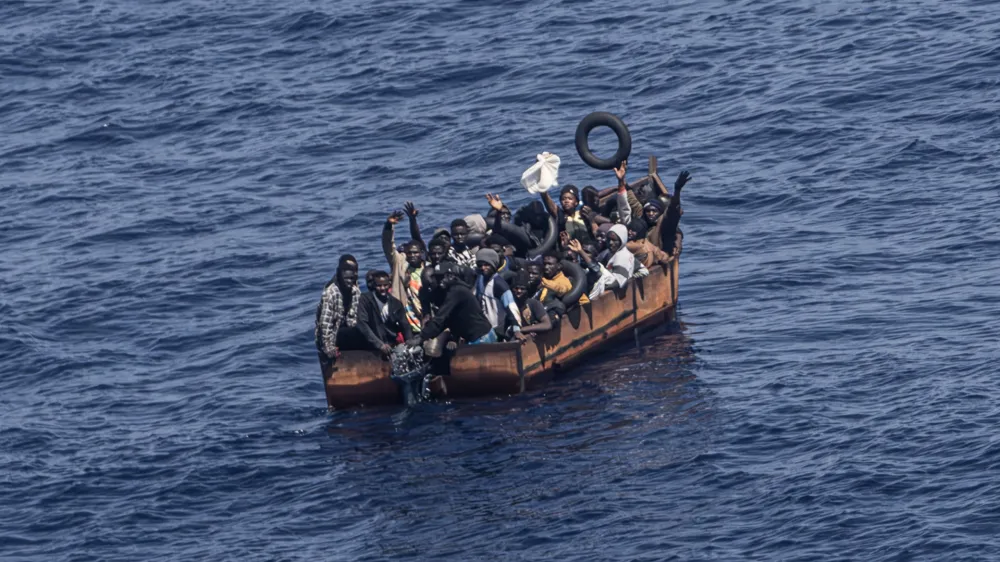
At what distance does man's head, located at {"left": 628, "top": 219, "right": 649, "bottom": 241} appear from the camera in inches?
1218

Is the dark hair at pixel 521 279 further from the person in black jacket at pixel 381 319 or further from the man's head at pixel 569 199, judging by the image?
the man's head at pixel 569 199

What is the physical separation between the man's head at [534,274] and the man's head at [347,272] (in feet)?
9.54

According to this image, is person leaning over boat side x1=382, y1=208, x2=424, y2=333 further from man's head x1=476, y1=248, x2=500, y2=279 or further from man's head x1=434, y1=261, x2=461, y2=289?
man's head x1=476, y1=248, x2=500, y2=279

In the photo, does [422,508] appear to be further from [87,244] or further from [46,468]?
[87,244]

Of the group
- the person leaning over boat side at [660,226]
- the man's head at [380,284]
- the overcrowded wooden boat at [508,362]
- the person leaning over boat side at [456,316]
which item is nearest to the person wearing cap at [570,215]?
the person leaning over boat side at [660,226]

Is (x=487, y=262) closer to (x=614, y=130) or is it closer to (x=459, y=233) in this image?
(x=459, y=233)

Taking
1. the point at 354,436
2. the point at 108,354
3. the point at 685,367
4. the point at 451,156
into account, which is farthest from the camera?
the point at 451,156

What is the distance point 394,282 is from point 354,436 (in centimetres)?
260

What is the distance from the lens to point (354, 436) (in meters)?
27.8

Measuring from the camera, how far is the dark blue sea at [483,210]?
2459 centimetres

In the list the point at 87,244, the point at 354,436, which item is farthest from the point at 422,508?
the point at 87,244

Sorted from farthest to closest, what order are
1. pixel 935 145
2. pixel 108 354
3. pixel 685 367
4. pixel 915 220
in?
pixel 935 145
pixel 915 220
pixel 108 354
pixel 685 367

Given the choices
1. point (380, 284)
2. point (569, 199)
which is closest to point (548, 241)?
point (569, 199)

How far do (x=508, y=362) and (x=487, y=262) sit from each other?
1.66 metres
